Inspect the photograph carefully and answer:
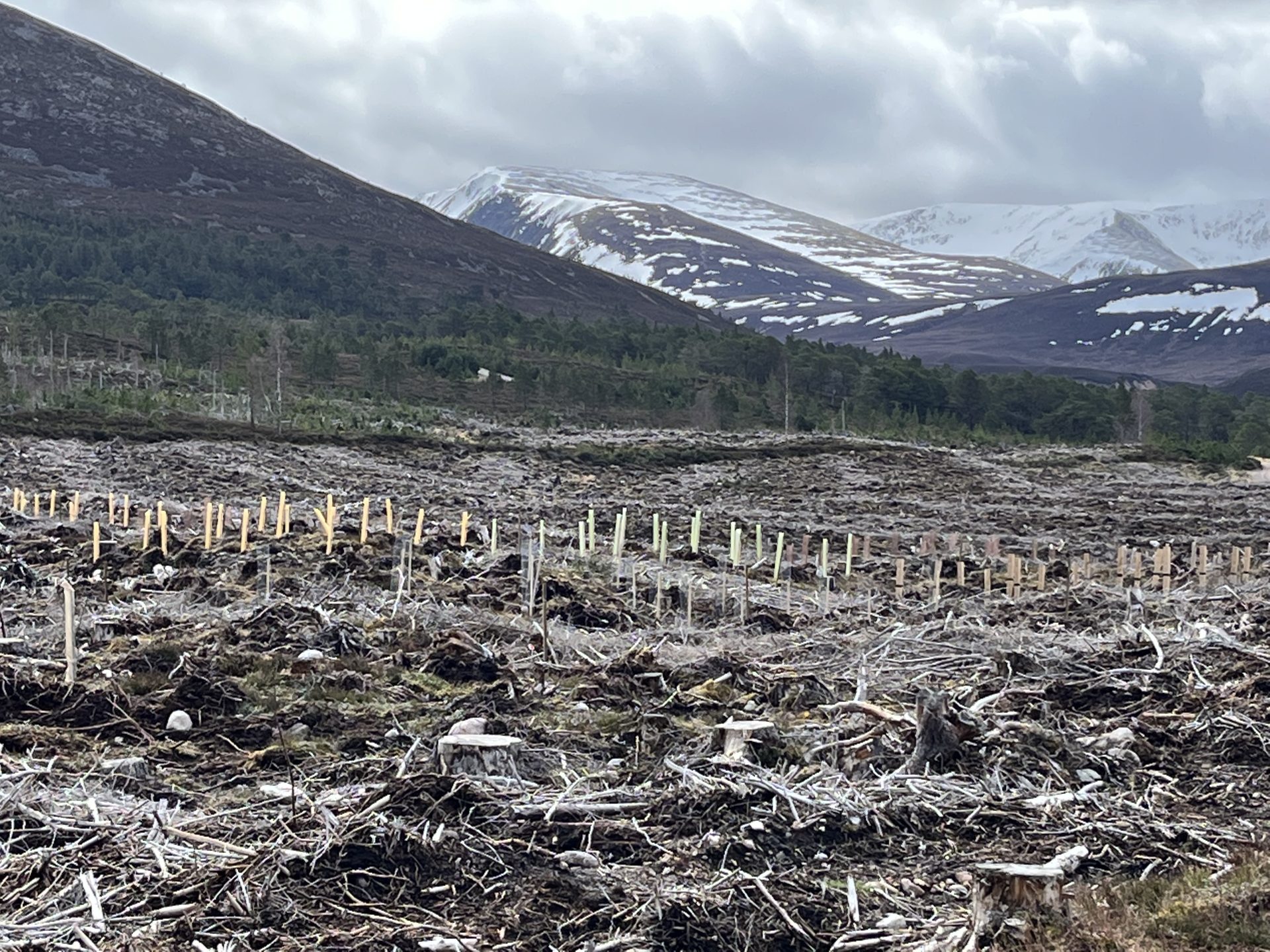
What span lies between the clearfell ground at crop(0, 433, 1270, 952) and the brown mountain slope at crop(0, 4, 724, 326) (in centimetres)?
9796

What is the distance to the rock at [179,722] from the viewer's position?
7434mm

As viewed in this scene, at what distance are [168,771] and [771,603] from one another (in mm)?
8025

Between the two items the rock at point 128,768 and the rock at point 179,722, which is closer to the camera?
the rock at point 128,768

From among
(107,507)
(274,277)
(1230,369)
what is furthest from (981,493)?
(1230,369)

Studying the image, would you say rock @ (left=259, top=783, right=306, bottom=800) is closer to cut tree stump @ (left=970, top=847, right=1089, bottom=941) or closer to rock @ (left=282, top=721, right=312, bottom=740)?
rock @ (left=282, top=721, right=312, bottom=740)

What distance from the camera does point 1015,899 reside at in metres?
5.11

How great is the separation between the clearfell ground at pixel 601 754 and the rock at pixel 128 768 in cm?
2

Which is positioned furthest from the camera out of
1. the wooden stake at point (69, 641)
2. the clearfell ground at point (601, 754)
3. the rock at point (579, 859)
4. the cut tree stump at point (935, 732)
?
the wooden stake at point (69, 641)

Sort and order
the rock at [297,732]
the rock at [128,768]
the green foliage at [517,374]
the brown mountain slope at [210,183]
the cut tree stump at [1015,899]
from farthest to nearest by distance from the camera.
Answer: the brown mountain slope at [210,183], the green foliage at [517,374], the rock at [297,732], the rock at [128,768], the cut tree stump at [1015,899]

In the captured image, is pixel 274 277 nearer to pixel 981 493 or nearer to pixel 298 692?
pixel 981 493

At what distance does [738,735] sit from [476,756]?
58.5 inches

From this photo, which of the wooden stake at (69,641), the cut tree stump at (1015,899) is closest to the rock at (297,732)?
the wooden stake at (69,641)

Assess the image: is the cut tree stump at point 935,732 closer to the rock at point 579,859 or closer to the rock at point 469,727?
the rock at point 579,859

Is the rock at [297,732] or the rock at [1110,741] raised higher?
the rock at [1110,741]
